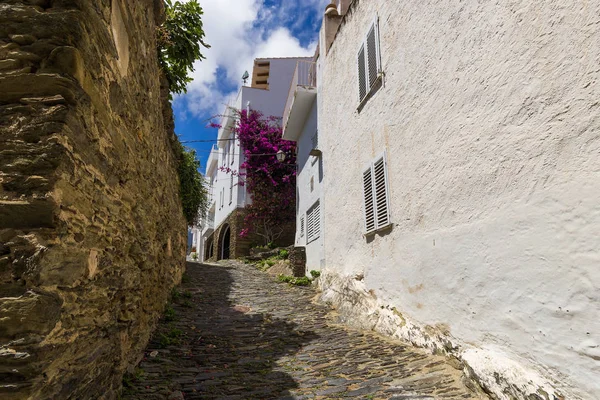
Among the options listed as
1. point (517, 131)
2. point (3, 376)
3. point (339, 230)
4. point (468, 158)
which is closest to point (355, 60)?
point (339, 230)

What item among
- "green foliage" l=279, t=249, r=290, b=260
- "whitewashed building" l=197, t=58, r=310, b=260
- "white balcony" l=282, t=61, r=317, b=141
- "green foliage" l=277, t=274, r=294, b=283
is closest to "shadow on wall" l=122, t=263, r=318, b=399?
"green foliage" l=277, t=274, r=294, b=283

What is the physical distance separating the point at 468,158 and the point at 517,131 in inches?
A: 29.0

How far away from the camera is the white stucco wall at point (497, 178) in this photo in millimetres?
3127

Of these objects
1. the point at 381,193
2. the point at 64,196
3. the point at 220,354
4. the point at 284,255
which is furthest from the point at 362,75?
the point at 284,255

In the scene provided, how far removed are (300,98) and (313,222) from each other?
141 inches

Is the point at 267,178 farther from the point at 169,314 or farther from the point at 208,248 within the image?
the point at 169,314

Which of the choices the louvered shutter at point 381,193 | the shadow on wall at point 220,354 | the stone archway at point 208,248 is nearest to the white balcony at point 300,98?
the louvered shutter at point 381,193

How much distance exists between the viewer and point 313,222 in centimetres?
1161

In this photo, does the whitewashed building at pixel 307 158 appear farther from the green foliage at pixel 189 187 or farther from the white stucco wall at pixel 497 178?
the white stucco wall at pixel 497 178

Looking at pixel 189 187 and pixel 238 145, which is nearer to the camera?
pixel 189 187

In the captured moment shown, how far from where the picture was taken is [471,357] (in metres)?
4.15

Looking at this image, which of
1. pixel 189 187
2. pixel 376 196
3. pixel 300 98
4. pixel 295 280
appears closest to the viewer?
pixel 376 196

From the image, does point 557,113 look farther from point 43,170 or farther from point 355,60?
point 355,60

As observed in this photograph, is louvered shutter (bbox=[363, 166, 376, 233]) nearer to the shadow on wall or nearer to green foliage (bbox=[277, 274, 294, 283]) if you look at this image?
the shadow on wall
